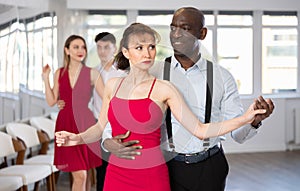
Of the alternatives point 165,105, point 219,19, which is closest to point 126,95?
point 165,105

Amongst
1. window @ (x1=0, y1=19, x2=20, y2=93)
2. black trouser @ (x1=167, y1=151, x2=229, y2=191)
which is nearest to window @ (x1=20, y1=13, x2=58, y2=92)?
window @ (x1=0, y1=19, x2=20, y2=93)

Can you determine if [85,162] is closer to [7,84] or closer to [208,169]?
[7,84]

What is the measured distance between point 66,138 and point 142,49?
523 millimetres

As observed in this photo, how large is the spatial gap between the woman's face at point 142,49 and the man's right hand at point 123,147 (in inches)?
11.8

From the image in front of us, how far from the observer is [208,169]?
8.00 feet

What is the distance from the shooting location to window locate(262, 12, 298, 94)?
28.0ft

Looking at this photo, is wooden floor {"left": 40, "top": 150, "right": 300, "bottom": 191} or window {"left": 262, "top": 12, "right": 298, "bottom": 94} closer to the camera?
wooden floor {"left": 40, "top": 150, "right": 300, "bottom": 191}

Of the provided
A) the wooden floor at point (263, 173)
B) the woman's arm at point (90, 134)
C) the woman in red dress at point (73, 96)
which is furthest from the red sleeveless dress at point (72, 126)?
the woman's arm at point (90, 134)

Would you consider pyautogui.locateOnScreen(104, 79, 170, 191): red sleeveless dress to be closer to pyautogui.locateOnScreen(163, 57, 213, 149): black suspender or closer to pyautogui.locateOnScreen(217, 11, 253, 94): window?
pyautogui.locateOnScreen(163, 57, 213, 149): black suspender

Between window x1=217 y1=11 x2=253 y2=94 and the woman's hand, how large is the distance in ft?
20.8

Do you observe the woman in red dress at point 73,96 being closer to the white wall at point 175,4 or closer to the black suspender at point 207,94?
the black suspender at point 207,94

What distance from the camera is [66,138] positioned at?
7.54ft

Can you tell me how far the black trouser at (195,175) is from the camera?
2.40 meters

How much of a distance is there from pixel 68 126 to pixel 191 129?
241 centimetres
